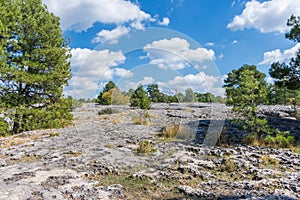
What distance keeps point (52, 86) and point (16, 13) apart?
5204 mm

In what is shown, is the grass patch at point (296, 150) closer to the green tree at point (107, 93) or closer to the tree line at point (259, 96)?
the tree line at point (259, 96)

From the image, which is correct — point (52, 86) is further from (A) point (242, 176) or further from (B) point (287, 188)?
(B) point (287, 188)

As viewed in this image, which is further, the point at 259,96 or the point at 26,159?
the point at 259,96

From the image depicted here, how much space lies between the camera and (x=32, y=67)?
15.7 metres

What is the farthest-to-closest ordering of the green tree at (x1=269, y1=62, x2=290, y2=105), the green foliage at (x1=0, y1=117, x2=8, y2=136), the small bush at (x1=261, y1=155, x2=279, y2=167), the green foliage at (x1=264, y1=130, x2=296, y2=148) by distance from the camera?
the green tree at (x1=269, y1=62, x2=290, y2=105) < the green foliage at (x1=0, y1=117, x2=8, y2=136) < the green foliage at (x1=264, y1=130, x2=296, y2=148) < the small bush at (x1=261, y1=155, x2=279, y2=167)

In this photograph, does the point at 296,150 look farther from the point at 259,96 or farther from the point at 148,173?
the point at 148,173

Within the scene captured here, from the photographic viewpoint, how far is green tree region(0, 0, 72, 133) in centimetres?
1425

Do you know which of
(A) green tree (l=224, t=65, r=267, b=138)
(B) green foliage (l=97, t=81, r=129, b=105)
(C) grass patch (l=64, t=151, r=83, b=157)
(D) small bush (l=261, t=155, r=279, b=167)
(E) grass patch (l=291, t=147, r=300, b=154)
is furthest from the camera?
(B) green foliage (l=97, t=81, r=129, b=105)

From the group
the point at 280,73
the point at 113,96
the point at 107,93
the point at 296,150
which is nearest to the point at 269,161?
the point at 296,150

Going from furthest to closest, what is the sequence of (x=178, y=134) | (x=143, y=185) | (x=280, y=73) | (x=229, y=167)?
1. (x=280, y=73)
2. (x=178, y=134)
3. (x=229, y=167)
4. (x=143, y=185)

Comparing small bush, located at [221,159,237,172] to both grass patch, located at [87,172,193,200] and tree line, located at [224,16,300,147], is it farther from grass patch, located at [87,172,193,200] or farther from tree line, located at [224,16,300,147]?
tree line, located at [224,16,300,147]

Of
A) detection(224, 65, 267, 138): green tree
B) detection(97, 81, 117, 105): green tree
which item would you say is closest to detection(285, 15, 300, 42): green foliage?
detection(224, 65, 267, 138): green tree

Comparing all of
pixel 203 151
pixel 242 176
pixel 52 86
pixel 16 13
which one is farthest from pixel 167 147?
pixel 16 13

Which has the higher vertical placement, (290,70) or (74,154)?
(290,70)
